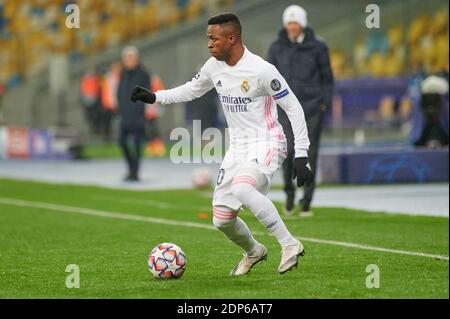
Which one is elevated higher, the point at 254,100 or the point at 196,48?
the point at 196,48

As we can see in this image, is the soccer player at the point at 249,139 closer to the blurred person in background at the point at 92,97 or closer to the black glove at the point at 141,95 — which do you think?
the black glove at the point at 141,95

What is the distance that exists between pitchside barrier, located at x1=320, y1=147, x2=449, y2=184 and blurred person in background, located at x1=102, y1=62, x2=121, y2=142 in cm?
1492

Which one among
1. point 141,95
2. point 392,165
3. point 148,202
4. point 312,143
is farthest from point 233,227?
point 392,165

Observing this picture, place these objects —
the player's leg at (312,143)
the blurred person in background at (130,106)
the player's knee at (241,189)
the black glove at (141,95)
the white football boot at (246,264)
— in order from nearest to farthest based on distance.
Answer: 1. the player's knee at (241,189)
2. the white football boot at (246,264)
3. the black glove at (141,95)
4. the player's leg at (312,143)
5. the blurred person in background at (130,106)

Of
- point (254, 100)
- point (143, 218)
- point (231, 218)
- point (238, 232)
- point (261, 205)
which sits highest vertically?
point (254, 100)

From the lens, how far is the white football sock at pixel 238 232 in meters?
8.87

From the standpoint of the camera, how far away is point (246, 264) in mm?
9008

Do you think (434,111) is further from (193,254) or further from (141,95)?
(141,95)

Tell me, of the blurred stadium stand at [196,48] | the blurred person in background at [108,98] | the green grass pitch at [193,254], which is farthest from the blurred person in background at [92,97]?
the green grass pitch at [193,254]

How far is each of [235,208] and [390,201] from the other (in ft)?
23.3

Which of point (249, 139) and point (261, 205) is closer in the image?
point (261, 205)

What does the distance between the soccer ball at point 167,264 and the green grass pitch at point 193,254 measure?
0.08 meters

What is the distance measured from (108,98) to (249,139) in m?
25.6
